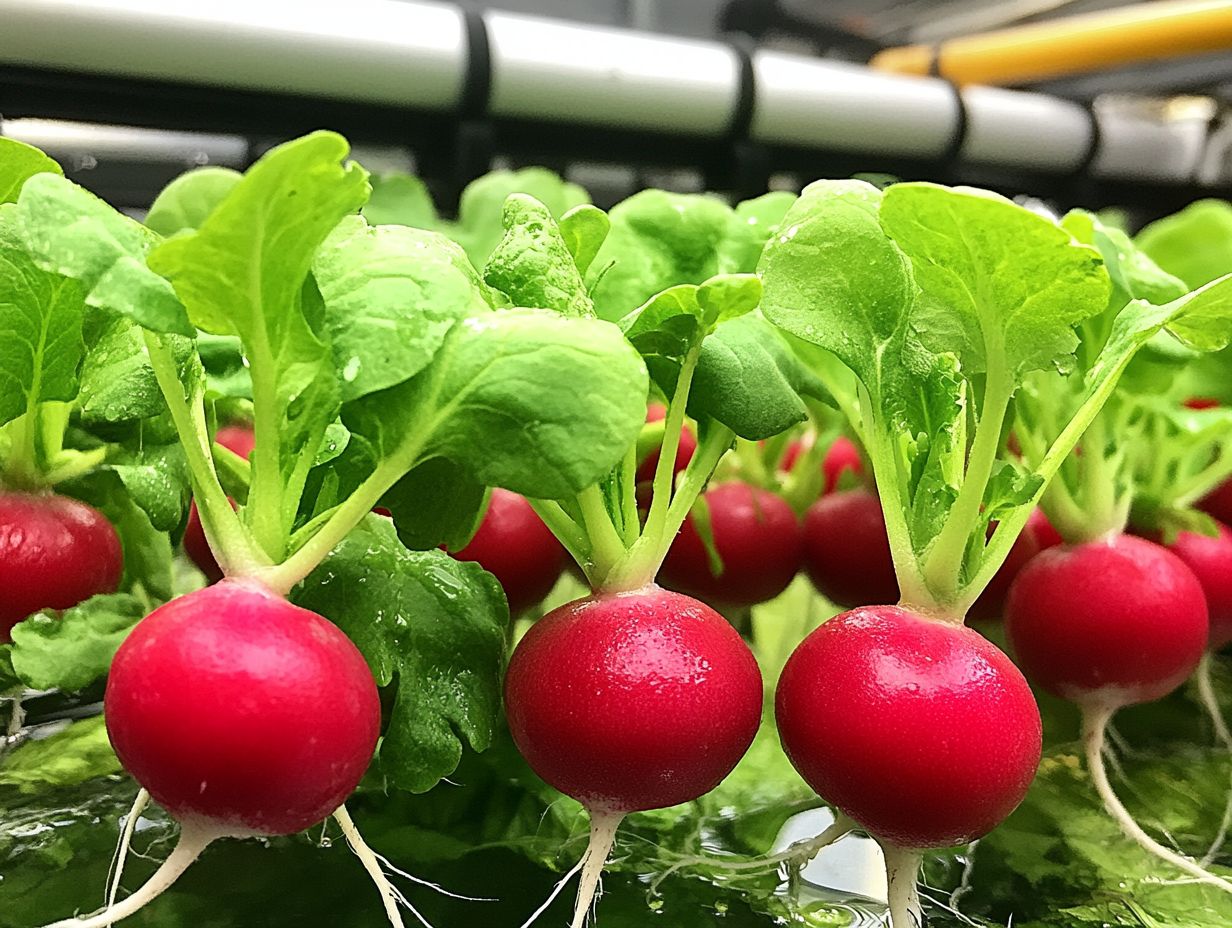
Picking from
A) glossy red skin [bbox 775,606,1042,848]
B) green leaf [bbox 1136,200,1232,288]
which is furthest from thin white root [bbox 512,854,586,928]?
green leaf [bbox 1136,200,1232,288]

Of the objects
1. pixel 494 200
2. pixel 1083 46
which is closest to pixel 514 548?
pixel 494 200

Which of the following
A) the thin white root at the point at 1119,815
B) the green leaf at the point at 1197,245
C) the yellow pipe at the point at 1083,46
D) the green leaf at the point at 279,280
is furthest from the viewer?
the yellow pipe at the point at 1083,46

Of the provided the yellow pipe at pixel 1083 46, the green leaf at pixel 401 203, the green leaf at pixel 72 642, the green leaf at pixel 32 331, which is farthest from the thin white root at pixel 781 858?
the yellow pipe at pixel 1083 46

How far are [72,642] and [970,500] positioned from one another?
0.49 meters

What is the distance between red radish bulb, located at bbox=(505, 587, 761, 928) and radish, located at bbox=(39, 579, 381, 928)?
10cm

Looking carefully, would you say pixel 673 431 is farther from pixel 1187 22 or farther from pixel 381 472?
pixel 1187 22

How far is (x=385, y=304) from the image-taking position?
457 mm

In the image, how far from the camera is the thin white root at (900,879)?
0.55 m

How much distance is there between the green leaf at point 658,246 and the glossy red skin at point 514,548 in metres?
0.17

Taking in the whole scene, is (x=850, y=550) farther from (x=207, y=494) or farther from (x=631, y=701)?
(x=207, y=494)

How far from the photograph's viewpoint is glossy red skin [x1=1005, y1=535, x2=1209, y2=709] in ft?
2.31

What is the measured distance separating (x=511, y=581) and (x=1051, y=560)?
389 mm

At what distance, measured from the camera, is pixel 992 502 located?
58cm

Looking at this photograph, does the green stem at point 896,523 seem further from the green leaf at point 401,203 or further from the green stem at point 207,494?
the green leaf at point 401,203
